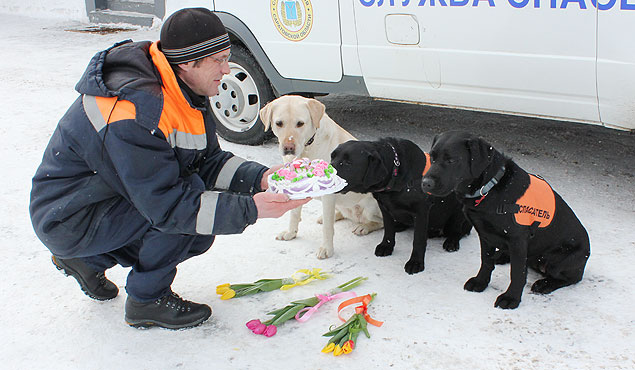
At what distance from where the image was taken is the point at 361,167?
3.26 meters

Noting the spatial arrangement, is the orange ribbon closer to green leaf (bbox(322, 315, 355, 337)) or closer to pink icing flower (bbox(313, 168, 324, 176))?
green leaf (bbox(322, 315, 355, 337))

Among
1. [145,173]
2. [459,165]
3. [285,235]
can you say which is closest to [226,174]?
[145,173]

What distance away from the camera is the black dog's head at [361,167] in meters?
3.26

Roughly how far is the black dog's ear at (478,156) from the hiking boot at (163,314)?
1.56 metres

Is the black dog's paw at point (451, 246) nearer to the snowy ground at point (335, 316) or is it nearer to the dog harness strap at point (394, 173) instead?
the snowy ground at point (335, 316)

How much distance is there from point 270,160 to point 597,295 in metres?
2.96

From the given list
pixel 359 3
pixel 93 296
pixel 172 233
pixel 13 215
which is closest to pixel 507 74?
pixel 359 3

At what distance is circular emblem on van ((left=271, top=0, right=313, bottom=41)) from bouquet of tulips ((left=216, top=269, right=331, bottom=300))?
231 cm

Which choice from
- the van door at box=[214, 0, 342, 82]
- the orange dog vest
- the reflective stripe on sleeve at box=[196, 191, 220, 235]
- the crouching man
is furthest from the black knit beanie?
the van door at box=[214, 0, 342, 82]

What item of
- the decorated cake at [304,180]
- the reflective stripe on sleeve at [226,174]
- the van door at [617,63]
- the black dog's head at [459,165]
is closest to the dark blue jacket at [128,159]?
the decorated cake at [304,180]

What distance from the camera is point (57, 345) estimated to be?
2.76 m

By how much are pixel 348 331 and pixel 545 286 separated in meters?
1.15

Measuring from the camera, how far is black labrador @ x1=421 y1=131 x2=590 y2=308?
2896 millimetres

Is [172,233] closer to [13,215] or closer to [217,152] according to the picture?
[217,152]
